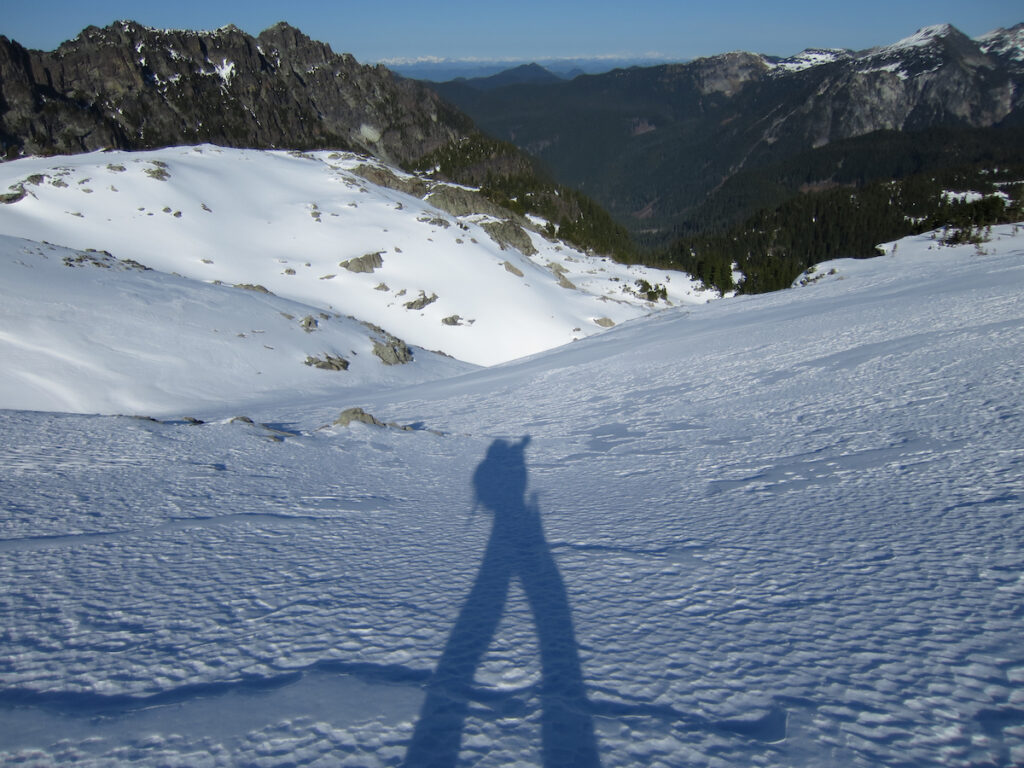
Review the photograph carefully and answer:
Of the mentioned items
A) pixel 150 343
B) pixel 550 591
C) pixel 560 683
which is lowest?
pixel 560 683

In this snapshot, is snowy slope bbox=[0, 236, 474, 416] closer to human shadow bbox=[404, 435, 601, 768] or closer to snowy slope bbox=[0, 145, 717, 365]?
snowy slope bbox=[0, 145, 717, 365]

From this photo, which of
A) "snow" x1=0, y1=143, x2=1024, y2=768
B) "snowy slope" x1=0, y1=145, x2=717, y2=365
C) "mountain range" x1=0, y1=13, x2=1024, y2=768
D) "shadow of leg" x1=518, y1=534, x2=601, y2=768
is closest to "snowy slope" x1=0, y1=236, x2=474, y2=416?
"mountain range" x1=0, y1=13, x2=1024, y2=768

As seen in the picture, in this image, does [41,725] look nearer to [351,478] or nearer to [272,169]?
[351,478]

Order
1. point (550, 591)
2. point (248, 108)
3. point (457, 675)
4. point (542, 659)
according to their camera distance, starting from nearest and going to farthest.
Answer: point (457, 675)
point (542, 659)
point (550, 591)
point (248, 108)

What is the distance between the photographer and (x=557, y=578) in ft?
13.7

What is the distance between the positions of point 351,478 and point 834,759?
628cm

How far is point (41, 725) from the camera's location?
8.64 ft

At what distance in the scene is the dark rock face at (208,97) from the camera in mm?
124062

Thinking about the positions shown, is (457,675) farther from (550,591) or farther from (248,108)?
(248,108)

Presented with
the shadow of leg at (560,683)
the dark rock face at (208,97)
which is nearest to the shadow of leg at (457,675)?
the shadow of leg at (560,683)

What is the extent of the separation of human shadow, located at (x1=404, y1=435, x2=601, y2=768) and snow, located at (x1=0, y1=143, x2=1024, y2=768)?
17 millimetres

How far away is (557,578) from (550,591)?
0.74 feet

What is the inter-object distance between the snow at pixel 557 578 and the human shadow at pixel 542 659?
17mm

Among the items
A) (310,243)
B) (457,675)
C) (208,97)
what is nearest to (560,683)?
(457,675)
